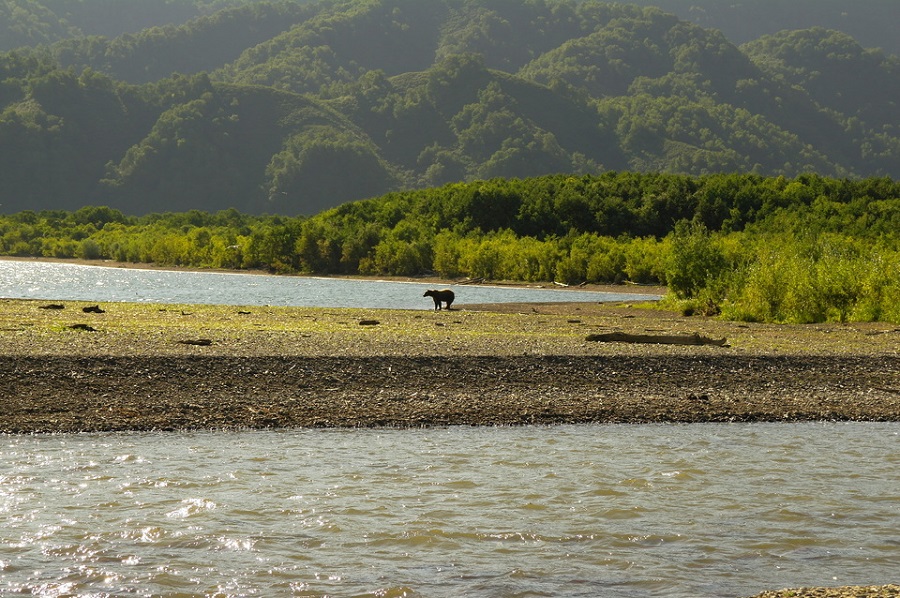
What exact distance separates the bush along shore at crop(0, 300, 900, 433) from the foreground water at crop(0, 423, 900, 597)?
128 centimetres

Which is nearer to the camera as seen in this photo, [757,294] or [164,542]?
[164,542]

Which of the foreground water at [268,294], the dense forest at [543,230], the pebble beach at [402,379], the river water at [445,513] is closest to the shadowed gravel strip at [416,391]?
the pebble beach at [402,379]

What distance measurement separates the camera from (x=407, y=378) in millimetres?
21078

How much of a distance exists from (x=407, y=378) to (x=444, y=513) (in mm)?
8838

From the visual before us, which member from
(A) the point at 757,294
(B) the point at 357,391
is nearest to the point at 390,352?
(B) the point at 357,391

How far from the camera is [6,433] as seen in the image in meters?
16.0

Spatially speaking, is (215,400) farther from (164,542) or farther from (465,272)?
(465,272)

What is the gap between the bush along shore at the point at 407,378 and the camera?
58.8ft

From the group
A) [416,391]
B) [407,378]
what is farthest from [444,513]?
[407,378]

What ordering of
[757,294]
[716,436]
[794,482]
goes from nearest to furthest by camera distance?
1. [794,482]
2. [716,436]
3. [757,294]

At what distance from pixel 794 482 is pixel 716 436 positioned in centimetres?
333

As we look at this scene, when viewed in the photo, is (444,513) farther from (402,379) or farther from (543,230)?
(543,230)

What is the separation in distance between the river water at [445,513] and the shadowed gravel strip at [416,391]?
37.2 inches

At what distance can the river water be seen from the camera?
9.91 m
